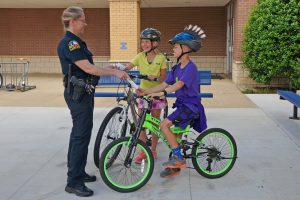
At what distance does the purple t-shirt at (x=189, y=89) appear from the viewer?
4453 mm

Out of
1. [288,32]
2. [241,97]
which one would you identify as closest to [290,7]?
[288,32]

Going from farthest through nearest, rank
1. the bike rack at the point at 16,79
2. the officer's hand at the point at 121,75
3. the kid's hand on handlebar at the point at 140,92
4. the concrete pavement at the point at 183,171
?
the bike rack at the point at 16,79, the kid's hand on handlebar at the point at 140,92, the concrete pavement at the point at 183,171, the officer's hand at the point at 121,75

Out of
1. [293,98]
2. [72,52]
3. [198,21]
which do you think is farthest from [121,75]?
[198,21]

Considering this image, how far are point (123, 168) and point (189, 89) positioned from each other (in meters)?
1.09

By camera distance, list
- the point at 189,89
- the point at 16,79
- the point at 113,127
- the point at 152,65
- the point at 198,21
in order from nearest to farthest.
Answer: the point at 189,89
the point at 113,127
the point at 152,65
the point at 16,79
the point at 198,21

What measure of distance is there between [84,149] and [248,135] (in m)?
3.34

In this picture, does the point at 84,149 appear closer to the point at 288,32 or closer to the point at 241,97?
the point at 241,97

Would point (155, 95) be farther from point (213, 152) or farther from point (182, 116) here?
point (213, 152)

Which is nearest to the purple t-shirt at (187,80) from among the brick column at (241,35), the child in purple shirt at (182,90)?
the child in purple shirt at (182,90)

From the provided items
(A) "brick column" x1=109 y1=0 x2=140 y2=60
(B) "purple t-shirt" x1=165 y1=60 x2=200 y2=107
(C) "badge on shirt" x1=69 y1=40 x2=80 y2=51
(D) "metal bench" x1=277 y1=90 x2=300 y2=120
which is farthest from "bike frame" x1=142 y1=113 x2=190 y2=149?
(A) "brick column" x1=109 y1=0 x2=140 y2=60

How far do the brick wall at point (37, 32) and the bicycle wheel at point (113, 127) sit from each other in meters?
15.0

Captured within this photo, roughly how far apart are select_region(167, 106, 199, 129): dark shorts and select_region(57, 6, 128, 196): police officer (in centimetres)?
72

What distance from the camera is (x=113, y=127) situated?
4871 millimetres

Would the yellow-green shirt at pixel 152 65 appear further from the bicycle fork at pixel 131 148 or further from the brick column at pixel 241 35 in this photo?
the brick column at pixel 241 35
